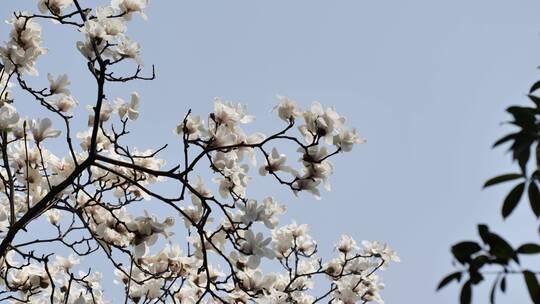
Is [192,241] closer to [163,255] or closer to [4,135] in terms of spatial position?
[163,255]

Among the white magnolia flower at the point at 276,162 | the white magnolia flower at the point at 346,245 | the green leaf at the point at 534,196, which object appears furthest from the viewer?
the white magnolia flower at the point at 346,245

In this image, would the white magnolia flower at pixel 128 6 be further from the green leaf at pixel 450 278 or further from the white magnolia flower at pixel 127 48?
the green leaf at pixel 450 278

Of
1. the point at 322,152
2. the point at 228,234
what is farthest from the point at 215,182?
the point at 322,152

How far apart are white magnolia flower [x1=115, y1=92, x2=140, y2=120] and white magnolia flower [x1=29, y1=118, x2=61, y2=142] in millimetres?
313

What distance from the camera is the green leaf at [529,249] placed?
90 centimetres

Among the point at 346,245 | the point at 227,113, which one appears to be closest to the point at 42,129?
the point at 227,113

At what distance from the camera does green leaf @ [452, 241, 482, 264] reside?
3.01 feet

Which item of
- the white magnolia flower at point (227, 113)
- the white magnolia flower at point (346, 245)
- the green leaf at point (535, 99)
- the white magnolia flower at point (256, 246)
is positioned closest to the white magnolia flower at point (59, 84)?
the white magnolia flower at point (227, 113)

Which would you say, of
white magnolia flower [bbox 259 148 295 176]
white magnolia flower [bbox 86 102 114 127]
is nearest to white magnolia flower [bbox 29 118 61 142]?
white magnolia flower [bbox 86 102 114 127]

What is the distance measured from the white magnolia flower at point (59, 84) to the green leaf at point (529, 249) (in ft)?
8.33

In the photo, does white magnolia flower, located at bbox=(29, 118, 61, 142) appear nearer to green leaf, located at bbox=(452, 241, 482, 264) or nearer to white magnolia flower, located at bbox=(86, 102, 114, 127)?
white magnolia flower, located at bbox=(86, 102, 114, 127)

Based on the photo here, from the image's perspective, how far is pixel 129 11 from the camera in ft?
9.48

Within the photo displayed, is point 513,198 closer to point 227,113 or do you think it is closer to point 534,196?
point 534,196

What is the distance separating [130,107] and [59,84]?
0.37 m
